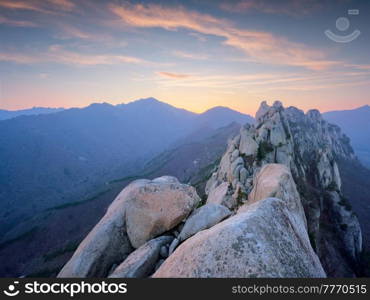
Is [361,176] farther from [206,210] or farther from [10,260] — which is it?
[10,260]

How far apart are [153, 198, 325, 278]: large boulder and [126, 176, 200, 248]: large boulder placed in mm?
4923

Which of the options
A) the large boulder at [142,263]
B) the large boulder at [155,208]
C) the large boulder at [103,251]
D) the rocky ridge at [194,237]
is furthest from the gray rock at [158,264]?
the large boulder at [103,251]

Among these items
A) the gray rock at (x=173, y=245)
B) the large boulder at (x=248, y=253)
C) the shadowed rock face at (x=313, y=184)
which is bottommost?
the shadowed rock face at (x=313, y=184)

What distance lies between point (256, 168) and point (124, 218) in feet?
154

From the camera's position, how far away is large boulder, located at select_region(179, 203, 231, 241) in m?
13.3

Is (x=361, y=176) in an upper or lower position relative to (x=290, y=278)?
lower

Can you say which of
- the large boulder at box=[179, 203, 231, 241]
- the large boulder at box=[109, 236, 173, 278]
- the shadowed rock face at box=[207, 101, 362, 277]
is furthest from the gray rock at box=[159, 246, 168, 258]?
the shadowed rock face at box=[207, 101, 362, 277]

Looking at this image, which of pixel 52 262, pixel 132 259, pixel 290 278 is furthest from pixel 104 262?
pixel 52 262

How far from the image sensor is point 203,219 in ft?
44.7

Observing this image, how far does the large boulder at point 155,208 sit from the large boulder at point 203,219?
972mm

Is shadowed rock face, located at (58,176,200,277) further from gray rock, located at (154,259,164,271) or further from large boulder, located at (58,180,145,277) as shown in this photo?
gray rock, located at (154,259,164,271)

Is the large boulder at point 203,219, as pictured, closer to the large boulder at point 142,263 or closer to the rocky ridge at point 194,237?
the rocky ridge at point 194,237

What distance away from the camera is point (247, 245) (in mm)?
8344

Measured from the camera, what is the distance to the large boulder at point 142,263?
36.9 feet
